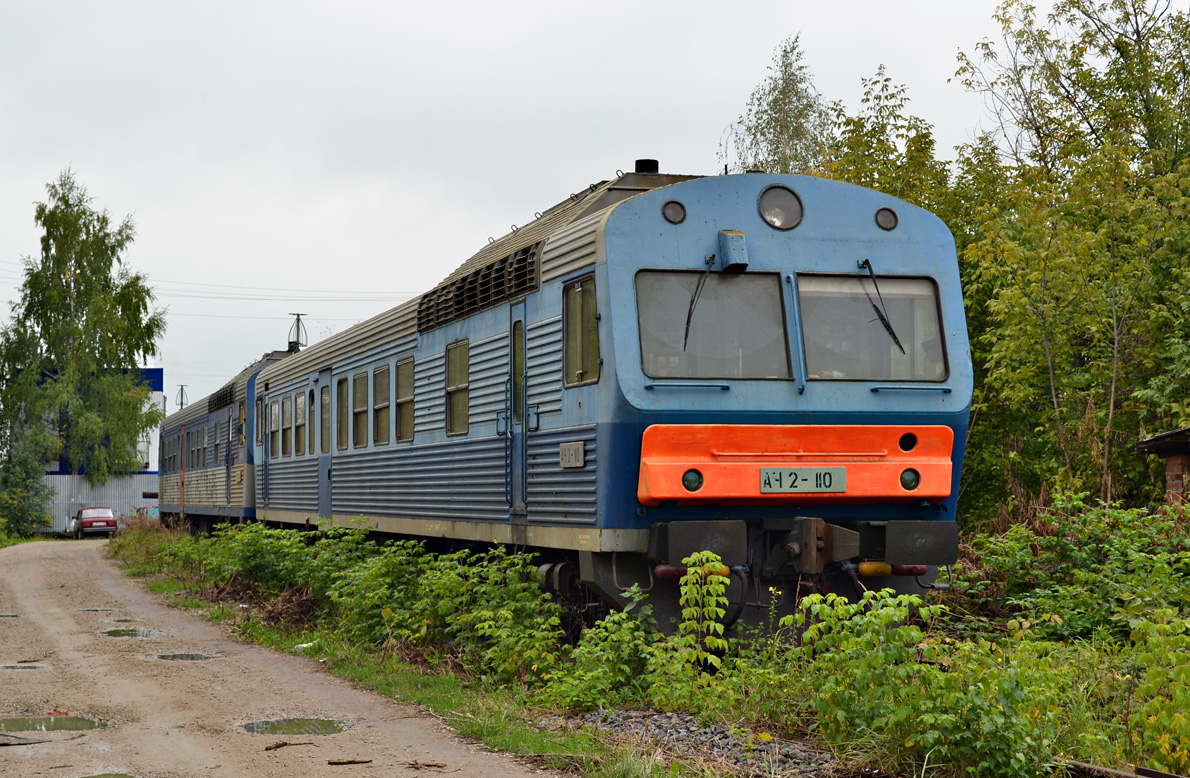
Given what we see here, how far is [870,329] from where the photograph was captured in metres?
8.76

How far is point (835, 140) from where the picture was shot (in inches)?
799

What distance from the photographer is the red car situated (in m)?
43.1

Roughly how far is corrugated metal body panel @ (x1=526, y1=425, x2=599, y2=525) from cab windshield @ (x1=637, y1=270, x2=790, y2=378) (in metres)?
0.71

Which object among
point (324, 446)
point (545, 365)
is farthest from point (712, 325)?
point (324, 446)

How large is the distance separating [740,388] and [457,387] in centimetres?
357

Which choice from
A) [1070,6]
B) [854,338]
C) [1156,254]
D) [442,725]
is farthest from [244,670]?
[1070,6]

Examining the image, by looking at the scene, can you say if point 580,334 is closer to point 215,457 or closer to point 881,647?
point 881,647

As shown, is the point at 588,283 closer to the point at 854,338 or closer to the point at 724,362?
the point at 724,362

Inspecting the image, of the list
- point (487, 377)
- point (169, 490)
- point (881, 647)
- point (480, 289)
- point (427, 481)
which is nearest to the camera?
point (881, 647)

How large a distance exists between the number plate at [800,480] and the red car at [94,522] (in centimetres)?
3878

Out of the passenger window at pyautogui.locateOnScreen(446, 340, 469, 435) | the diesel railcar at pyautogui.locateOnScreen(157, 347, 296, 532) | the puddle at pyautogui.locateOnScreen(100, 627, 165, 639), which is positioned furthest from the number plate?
the diesel railcar at pyautogui.locateOnScreen(157, 347, 296, 532)

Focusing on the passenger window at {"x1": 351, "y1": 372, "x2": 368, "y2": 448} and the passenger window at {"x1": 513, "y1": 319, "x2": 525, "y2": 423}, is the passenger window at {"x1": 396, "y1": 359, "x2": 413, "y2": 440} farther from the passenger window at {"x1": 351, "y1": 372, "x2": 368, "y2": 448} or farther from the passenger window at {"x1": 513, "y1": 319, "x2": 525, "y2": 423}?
the passenger window at {"x1": 513, "y1": 319, "x2": 525, "y2": 423}

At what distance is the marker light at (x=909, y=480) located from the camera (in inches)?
339

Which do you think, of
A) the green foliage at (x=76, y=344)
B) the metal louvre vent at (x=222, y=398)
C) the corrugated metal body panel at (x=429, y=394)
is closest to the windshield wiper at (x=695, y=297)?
the corrugated metal body panel at (x=429, y=394)
